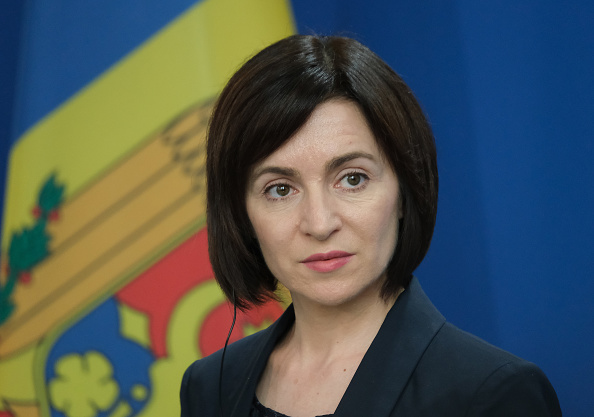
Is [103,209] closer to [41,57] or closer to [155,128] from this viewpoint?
[155,128]

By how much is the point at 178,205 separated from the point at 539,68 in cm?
84

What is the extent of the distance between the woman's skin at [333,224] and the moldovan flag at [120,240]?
655 mm

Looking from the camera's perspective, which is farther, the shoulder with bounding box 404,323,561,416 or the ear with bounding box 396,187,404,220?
the ear with bounding box 396,187,404,220

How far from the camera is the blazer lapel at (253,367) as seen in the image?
4.16ft

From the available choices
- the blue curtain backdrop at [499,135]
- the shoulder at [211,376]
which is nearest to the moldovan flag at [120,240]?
the blue curtain backdrop at [499,135]

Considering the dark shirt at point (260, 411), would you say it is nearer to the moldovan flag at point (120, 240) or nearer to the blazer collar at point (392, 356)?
the blazer collar at point (392, 356)

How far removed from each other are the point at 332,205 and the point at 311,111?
0.44 ft

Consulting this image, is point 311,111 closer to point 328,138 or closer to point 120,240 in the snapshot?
point 328,138

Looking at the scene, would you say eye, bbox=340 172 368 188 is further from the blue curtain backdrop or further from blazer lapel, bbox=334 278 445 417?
the blue curtain backdrop

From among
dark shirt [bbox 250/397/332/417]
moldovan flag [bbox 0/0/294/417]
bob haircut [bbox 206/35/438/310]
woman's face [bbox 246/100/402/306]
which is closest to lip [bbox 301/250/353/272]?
woman's face [bbox 246/100/402/306]

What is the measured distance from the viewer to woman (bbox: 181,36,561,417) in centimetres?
107

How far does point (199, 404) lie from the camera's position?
1.39 m

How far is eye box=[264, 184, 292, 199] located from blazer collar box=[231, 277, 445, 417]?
23cm

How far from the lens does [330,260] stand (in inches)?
43.9
